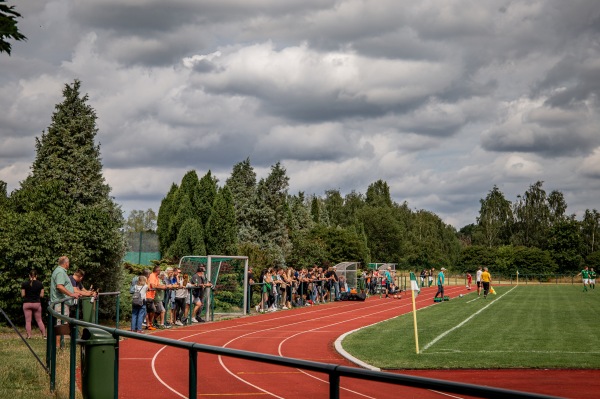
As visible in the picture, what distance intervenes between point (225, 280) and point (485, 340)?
1217 cm

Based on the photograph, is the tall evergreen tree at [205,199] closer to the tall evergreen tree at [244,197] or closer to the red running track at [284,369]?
the tall evergreen tree at [244,197]

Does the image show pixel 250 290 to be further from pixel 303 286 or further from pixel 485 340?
pixel 485 340

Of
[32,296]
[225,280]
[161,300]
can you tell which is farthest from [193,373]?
[225,280]

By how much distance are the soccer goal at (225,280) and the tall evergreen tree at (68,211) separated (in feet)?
13.2

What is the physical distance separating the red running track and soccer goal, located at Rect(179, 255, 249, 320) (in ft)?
4.04

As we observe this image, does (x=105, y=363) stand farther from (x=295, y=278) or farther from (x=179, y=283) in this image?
(x=295, y=278)

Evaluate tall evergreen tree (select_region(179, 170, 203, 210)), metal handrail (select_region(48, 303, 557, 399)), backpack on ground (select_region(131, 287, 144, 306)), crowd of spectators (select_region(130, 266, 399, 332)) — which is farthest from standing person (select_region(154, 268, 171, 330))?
tall evergreen tree (select_region(179, 170, 203, 210))

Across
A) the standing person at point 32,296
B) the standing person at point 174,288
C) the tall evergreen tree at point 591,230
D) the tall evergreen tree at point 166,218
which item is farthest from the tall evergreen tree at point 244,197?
the tall evergreen tree at point 591,230

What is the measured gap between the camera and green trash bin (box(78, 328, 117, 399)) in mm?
7242

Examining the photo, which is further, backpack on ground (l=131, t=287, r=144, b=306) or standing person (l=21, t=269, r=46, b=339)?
backpack on ground (l=131, t=287, r=144, b=306)

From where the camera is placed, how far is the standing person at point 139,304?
20906 mm

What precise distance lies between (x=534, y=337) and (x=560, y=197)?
396ft

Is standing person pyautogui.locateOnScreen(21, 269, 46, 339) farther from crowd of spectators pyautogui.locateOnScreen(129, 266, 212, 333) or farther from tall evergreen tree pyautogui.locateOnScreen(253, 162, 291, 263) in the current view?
tall evergreen tree pyautogui.locateOnScreen(253, 162, 291, 263)

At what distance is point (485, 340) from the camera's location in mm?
21703
